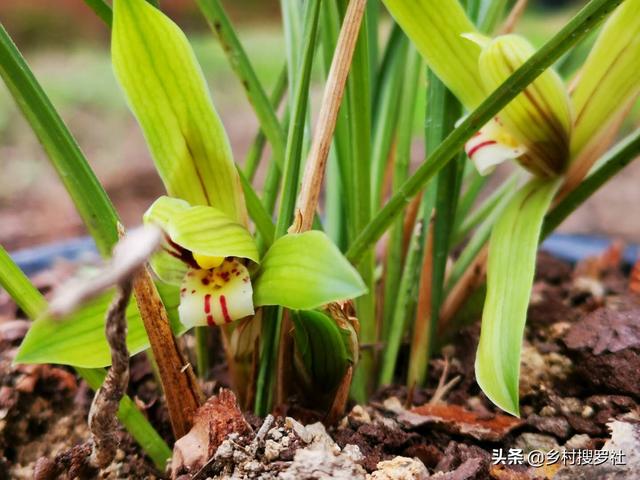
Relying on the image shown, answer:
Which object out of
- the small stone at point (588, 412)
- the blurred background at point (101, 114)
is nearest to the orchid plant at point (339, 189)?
the small stone at point (588, 412)

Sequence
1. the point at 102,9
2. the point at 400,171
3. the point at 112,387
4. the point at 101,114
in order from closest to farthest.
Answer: the point at 112,387, the point at 102,9, the point at 400,171, the point at 101,114

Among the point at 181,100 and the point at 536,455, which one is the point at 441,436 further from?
the point at 181,100

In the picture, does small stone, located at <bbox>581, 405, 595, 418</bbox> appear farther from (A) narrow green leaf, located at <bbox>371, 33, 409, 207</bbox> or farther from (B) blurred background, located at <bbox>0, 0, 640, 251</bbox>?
(B) blurred background, located at <bbox>0, 0, 640, 251</bbox>

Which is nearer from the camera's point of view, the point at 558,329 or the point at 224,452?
the point at 224,452

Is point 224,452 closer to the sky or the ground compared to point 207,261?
closer to the ground

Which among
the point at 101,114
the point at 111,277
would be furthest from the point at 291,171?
the point at 101,114

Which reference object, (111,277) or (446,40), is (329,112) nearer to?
(446,40)

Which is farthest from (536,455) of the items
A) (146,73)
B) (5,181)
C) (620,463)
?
(5,181)
